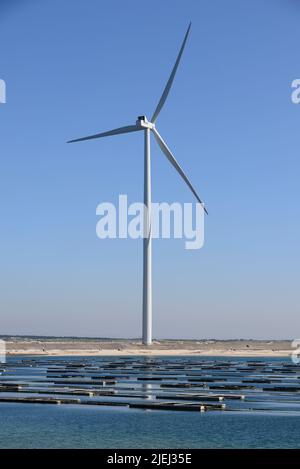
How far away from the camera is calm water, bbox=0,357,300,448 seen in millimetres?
48531

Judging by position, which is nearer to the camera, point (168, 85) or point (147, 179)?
point (168, 85)

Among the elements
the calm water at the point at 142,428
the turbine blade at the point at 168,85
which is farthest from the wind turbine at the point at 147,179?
the calm water at the point at 142,428

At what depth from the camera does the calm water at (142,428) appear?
159ft

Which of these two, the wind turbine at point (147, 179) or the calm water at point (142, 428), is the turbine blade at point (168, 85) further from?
the calm water at point (142, 428)

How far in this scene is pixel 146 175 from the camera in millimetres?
146250

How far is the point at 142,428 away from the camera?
53.4 metres

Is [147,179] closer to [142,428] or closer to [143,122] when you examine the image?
[143,122]

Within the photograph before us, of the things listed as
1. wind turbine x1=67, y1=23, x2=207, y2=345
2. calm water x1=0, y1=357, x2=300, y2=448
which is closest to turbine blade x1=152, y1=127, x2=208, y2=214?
wind turbine x1=67, y1=23, x2=207, y2=345

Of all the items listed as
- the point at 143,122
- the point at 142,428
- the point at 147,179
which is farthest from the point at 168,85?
the point at 142,428

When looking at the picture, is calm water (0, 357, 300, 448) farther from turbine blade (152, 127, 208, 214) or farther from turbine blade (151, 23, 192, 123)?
turbine blade (151, 23, 192, 123)

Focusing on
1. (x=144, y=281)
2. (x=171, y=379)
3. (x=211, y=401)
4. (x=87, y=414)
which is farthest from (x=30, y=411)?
(x=144, y=281)
